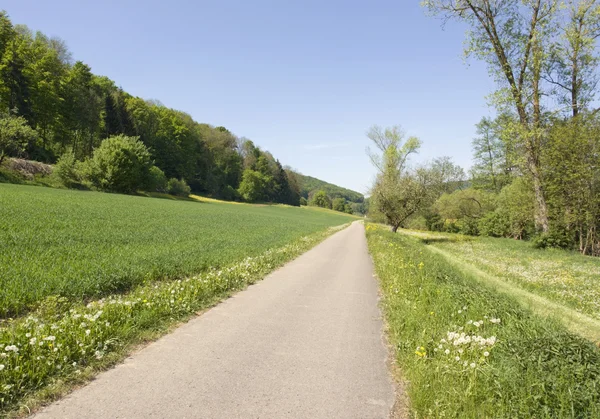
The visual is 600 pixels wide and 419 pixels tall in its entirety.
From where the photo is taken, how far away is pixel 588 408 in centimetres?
276

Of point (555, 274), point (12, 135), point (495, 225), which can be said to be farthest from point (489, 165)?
point (12, 135)

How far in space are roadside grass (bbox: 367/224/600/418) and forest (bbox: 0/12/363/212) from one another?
44510mm

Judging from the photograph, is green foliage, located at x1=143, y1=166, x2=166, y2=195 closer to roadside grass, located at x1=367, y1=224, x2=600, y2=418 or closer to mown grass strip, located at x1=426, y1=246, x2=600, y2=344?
mown grass strip, located at x1=426, y1=246, x2=600, y2=344

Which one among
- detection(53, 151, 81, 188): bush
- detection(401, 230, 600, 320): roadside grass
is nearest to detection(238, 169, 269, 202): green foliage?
detection(53, 151, 81, 188): bush

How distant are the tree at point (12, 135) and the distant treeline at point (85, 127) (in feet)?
0.32

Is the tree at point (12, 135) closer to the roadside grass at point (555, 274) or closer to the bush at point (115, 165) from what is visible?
the bush at point (115, 165)

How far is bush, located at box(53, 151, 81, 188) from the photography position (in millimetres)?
39953

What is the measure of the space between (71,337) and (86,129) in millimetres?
68618

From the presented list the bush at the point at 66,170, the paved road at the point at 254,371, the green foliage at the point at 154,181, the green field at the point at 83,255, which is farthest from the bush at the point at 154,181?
the paved road at the point at 254,371

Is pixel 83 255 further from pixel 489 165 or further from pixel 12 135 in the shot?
pixel 489 165

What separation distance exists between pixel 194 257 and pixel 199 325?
572cm

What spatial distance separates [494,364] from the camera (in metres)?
3.74

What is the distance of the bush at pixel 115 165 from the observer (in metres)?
47.3

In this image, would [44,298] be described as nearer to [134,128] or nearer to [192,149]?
[134,128]
